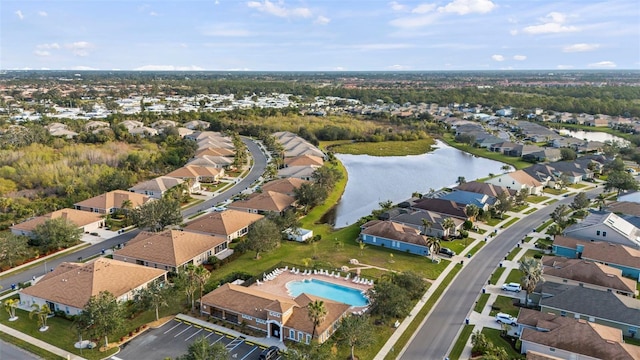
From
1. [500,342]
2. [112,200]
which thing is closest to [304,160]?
[112,200]

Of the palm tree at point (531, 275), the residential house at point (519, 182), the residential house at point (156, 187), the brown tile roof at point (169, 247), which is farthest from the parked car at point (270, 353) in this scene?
the residential house at point (519, 182)

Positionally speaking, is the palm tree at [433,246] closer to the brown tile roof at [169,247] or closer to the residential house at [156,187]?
the brown tile roof at [169,247]

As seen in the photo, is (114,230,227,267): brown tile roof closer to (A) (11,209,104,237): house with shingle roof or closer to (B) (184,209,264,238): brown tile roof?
(B) (184,209,264,238): brown tile roof

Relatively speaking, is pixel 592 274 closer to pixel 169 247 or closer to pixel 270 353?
pixel 270 353

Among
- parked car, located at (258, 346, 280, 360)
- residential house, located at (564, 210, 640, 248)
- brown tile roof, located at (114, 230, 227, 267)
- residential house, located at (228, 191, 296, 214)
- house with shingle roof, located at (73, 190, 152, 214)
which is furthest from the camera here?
house with shingle roof, located at (73, 190, 152, 214)

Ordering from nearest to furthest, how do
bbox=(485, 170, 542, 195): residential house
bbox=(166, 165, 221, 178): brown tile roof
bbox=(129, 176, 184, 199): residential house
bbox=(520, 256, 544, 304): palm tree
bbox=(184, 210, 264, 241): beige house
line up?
→ 1. bbox=(520, 256, 544, 304): palm tree
2. bbox=(184, 210, 264, 241): beige house
3. bbox=(129, 176, 184, 199): residential house
4. bbox=(485, 170, 542, 195): residential house
5. bbox=(166, 165, 221, 178): brown tile roof

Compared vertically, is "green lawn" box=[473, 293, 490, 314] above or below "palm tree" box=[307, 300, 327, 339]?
below

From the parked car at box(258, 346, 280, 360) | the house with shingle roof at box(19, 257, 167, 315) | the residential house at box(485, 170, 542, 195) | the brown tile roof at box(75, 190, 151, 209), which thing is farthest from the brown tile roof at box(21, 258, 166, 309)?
the residential house at box(485, 170, 542, 195)
